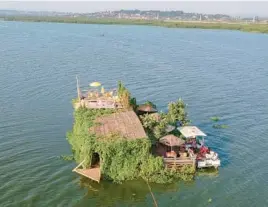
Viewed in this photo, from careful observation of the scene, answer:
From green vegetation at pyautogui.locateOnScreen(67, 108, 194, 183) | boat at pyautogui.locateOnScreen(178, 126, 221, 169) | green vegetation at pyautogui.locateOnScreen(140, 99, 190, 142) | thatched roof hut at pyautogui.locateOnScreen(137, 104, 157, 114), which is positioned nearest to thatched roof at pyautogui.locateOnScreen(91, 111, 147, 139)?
green vegetation at pyautogui.locateOnScreen(67, 108, 194, 183)

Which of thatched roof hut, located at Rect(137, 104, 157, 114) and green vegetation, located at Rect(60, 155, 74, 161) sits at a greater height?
thatched roof hut, located at Rect(137, 104, 157, 114)

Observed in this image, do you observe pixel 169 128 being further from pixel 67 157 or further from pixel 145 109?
pixel 67 157

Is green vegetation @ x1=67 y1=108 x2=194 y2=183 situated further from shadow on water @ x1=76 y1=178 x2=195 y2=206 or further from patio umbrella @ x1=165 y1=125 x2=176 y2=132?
patio umbrella @ x1=165 y1=125 x2=176 y2=132

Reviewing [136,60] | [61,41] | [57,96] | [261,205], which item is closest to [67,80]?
[57,96]

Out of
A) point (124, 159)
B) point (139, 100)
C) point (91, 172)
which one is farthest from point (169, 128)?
point (139, 100)

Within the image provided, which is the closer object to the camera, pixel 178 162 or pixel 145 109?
pixel 178 162

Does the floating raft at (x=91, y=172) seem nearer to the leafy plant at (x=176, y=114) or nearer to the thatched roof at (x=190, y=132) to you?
the thatched roof at (x=190, y=132)
